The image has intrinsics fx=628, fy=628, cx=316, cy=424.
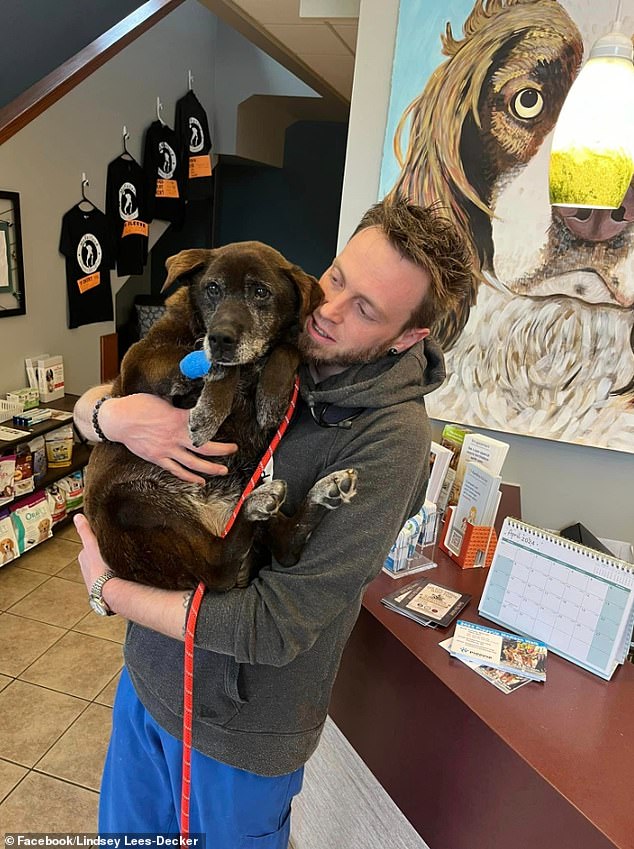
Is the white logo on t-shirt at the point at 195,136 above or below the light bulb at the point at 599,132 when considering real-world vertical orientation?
above

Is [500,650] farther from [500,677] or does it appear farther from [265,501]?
[265,501]

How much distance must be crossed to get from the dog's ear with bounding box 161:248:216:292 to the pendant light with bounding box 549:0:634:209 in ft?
3.13

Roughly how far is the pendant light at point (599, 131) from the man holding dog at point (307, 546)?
0.67 meters

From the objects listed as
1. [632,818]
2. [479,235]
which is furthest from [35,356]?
[632,818]

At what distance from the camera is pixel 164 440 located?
3.72ft

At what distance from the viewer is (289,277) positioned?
1221 mm

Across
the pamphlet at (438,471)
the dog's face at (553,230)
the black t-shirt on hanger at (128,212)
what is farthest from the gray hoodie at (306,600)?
the black t-shirt on hanger at (128,212)

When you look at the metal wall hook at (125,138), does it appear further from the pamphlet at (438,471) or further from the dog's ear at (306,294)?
the dog's ear at (306,294)

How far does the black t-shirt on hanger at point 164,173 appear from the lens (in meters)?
4.45

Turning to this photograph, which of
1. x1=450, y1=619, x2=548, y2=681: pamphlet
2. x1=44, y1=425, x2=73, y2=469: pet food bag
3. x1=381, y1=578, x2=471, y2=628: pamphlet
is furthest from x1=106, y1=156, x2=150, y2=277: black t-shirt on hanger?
x1=450, y1=619, x2=548, y2=681: pamphlet

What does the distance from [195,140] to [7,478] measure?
297 cm

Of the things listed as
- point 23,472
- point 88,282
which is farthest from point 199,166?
point 23,472

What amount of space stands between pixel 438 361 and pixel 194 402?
0.48m

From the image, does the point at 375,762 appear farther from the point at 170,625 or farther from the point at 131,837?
the point at 170,625
